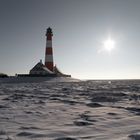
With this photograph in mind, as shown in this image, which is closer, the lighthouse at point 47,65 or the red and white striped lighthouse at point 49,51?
the lighthouse at point 47,65

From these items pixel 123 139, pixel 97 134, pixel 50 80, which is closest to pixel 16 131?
pixel 97 134

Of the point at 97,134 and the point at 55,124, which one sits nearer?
the point at 97,134

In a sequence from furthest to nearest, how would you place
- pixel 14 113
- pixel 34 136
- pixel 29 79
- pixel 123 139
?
pixel 29 79 → pixel 14 113 → pixel 34 136 → pixel 123 139

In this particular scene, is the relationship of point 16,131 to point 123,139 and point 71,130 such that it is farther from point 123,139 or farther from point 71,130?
point 123,139

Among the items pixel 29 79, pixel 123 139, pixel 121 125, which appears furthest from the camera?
pixel 29 79

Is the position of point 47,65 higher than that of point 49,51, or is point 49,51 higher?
point 49,51

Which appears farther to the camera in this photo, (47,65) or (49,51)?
(47,65)

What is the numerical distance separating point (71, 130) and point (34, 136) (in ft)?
2.74

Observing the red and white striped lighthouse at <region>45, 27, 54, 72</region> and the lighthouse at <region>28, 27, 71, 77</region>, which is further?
the red and white striped lighthouse at <region>45, 27, 54, 72</region>

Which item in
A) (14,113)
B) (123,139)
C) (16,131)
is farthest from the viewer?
(14,113)

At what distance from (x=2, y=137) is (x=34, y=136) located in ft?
1.82

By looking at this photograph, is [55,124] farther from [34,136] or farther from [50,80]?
[50,80]

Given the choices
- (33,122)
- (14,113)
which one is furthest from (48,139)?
(14,113)

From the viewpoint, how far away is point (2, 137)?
204 inches
